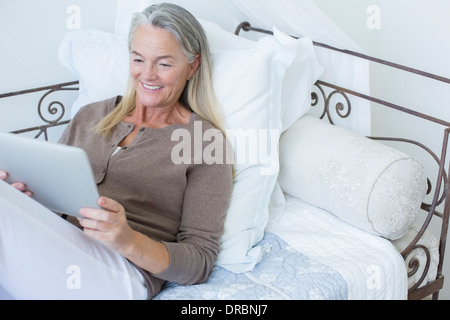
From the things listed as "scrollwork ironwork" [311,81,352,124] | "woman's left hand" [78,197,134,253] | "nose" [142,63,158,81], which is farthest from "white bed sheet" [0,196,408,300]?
"nose" [142,63,158,81]

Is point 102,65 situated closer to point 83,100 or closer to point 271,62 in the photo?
point 83,100

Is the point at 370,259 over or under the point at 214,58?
under

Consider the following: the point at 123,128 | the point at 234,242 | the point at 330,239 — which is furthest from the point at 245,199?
→ the point at 123,128

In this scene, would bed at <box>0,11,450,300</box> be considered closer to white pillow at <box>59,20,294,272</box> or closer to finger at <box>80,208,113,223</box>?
white pillow at <box>59,20,294,272</box>

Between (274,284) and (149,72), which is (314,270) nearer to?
(274,284)

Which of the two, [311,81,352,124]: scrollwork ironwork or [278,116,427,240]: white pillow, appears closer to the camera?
[278,116,427,240]: white pillow

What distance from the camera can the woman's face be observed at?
153cm

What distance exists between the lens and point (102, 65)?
187 cm

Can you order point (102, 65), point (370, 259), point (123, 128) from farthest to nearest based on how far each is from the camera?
1. point (102, 65)
2. point (123, 128)
3. point (370, 259)

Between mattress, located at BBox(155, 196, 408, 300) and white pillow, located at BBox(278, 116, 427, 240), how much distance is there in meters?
0.04

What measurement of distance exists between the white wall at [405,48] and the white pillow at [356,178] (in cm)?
52

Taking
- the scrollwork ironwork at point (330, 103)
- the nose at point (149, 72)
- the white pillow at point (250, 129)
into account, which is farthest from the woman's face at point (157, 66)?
the scrollwork ironwork at point (330, 103)

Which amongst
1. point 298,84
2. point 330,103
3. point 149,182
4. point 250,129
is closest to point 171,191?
point 149,182

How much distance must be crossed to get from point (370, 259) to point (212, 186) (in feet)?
1.28
